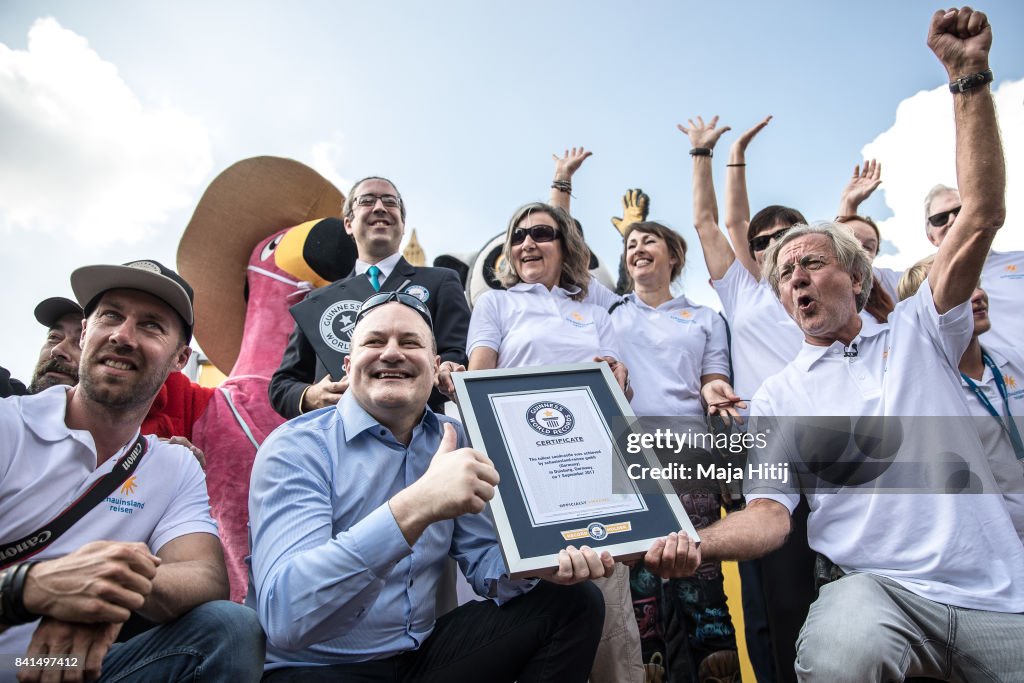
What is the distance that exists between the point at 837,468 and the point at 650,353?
1244 millimetres

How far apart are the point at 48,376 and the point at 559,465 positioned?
2910mm

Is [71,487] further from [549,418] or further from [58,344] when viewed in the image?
[58,344]

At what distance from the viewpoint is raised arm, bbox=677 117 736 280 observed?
399 cm

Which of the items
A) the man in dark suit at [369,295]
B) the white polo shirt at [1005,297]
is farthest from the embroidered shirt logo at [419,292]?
the white polo shirt at [1005,297]

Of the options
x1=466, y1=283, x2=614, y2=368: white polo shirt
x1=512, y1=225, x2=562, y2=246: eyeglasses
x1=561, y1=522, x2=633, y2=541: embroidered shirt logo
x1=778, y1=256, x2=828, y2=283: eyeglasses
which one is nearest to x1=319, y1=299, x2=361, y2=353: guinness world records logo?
x1=466, y1=283, x2=614, y2=368: white polo shirt

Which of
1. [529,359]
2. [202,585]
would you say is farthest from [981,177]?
[202,585]

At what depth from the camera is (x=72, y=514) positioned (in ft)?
6.23

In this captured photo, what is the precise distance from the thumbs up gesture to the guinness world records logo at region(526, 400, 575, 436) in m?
0.42

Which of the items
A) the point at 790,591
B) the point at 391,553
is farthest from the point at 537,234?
the point at 391,553

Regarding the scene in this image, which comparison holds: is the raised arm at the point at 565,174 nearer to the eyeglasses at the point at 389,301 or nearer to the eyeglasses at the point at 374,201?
the eyeglasses at the point at 374,201

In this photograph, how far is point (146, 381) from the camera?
7.17 ft

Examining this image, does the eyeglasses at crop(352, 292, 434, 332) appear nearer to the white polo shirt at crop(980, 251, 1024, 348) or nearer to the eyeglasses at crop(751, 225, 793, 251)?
the eyeglasses at crop(751, 225, 793, 251)

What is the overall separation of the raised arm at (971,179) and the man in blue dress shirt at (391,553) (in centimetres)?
167

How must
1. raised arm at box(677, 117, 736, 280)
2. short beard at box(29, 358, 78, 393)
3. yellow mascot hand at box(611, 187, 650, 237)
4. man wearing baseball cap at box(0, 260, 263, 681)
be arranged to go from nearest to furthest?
man wearing baseball cap at box(0, 260, 263, 681) → short beard at box(29, 358, 78, 393) → raised arm at box(677, 117, 736, 280) → yellow mascot hand at box(611, 187, 650, 237)
